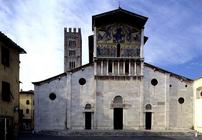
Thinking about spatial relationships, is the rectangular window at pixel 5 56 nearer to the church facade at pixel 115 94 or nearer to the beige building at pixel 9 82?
the beige building at pixel 9 82

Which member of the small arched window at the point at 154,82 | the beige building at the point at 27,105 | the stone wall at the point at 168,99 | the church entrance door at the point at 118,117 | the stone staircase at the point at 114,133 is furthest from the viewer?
the beige building at the point at 27,105

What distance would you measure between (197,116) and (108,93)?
9668 mm

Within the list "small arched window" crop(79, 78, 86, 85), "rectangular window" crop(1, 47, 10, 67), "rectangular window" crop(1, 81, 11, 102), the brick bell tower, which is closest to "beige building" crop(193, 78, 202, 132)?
"small arched window" crop(79, 78, 86, 85)

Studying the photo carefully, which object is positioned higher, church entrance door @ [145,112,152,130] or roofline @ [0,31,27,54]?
roofline @ [0,31,27,54]

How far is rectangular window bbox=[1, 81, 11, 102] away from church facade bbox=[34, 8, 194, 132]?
14.4 m

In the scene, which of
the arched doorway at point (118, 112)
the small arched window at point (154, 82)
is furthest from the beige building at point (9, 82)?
the small arched window at point (154, 82)

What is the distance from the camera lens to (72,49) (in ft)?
345

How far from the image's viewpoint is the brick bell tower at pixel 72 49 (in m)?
103

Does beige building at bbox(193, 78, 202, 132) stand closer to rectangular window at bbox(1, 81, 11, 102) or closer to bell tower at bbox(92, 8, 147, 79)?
bell tower at bbox(92, 8, 147, 79)

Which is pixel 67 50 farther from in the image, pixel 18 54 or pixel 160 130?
pixel 18 54

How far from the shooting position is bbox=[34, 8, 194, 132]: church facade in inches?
1745

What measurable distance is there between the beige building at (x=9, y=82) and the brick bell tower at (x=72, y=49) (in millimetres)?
69667

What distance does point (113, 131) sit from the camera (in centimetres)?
4188

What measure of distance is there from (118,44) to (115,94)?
5394 mm
